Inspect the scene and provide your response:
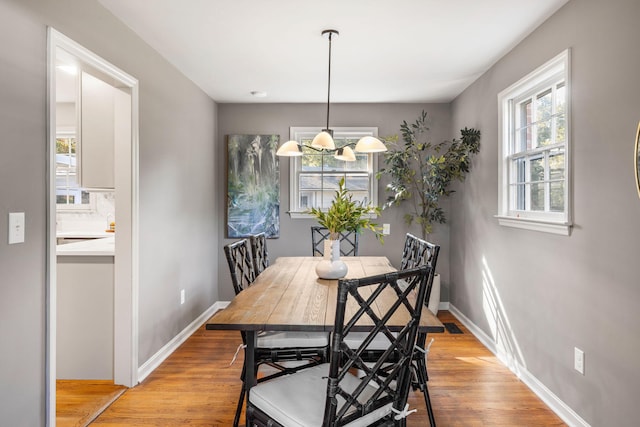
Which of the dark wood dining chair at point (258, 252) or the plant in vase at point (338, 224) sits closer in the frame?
the plant in vase at point (338, 224)

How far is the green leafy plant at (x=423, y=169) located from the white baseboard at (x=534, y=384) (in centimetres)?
120

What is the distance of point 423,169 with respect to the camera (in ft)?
Result: 14.6

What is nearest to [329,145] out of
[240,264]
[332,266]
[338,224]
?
[338,224]

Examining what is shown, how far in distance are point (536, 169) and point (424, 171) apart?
66.9 inches

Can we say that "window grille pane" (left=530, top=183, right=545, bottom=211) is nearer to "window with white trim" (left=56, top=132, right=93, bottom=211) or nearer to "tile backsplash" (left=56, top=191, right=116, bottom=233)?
"tile backsplash" (left=56, top=191, right=116, bottom=233)

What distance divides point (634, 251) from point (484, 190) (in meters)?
1.82

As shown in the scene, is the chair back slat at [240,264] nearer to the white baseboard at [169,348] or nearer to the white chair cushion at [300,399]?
the white chair cushion at [300,399]

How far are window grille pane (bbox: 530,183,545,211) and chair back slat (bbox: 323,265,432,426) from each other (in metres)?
1.75

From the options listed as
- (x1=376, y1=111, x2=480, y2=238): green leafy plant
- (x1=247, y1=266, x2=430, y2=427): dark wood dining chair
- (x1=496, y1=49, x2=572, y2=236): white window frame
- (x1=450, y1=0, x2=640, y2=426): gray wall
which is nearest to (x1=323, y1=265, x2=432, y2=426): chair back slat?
(x1=247, y1=266, x2=430, y2=427): dark wood dining chair

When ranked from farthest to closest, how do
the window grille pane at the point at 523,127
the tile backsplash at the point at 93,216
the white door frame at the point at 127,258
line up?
1. the tile backsplash at the point at 93,216
2. the window grille pane at the point at 523,127
3. the white door frame at the point at 127,258

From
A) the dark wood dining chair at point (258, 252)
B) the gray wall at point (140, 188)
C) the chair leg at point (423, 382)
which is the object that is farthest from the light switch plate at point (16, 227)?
the chair leg at point (423, 382)

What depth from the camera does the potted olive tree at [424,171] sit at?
12.8 ft

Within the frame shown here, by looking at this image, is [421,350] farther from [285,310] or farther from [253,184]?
[253,184]

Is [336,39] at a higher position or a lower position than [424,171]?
higher
